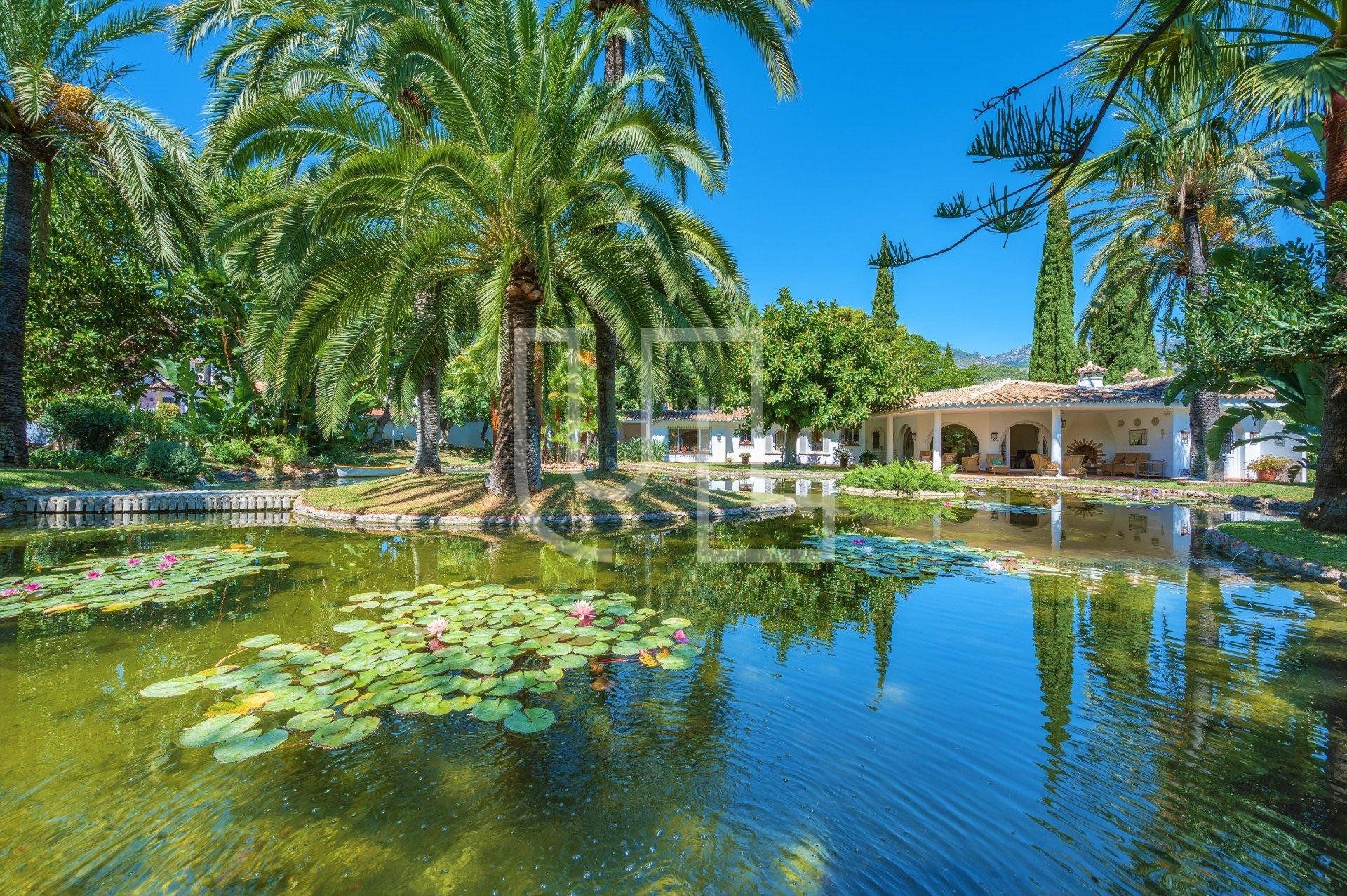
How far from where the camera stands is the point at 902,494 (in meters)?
17.5

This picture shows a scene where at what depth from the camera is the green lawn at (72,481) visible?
11.4m

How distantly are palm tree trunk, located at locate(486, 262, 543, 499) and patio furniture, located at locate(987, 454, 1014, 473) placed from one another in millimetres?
20956

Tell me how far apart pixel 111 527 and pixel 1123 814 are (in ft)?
46.2

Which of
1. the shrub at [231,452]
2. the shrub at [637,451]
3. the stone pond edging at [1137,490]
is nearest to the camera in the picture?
the stone pond edging at [1137,490]

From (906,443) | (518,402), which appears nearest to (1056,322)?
(906,443)

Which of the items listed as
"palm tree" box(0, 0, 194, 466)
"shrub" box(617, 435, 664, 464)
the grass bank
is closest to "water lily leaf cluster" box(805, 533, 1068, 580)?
the grass bank

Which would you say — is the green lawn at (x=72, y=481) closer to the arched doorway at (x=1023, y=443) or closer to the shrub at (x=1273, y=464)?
the arched doorway at (x=1023, y=443)

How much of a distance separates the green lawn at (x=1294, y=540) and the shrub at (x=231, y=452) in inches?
928

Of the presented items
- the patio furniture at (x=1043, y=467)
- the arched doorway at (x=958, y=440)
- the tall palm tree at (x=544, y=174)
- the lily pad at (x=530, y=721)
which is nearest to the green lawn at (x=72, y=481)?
the tall palm tree at (x=544, y=174)

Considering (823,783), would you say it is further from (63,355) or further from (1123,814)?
(63,355)

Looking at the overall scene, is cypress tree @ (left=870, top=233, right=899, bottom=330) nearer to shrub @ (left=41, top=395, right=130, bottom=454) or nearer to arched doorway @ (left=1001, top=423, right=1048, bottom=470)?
arched doorway @ (left=1001, top=423, right=1048, bottom=470)

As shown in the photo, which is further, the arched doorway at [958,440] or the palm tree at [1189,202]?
the arched doorway at [958,440]

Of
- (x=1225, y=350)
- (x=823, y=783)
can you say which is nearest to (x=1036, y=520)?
(x=1225, y=350)

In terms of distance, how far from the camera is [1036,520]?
11.8 meters
